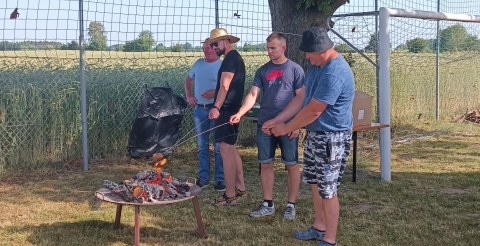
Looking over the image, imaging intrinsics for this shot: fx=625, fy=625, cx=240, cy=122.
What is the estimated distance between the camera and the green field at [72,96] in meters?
7.79

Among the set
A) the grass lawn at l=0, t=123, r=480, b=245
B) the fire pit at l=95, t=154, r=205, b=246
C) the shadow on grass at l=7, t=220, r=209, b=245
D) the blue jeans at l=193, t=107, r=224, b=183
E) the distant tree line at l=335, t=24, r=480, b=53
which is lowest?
the shadow on grass at l=7, t=220, r=209, b=245

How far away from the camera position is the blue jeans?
691cm

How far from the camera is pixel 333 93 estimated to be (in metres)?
4.37

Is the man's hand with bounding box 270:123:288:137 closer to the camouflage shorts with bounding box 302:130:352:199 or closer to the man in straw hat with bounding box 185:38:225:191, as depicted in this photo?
the camouflage shorts with bounding box 302:130:352:199

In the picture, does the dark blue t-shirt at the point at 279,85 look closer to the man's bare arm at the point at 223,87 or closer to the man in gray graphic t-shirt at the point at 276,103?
the man in gray graphic t-shirt at the point at 276,103

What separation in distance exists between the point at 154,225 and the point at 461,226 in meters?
2.70

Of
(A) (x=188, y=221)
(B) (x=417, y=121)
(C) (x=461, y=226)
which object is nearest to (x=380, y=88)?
(C) (x=461, y=226)

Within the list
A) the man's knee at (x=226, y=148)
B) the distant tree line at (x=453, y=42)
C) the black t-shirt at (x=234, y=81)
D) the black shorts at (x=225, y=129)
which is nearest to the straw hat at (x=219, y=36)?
the black t-shirt at (x=234, y=81)

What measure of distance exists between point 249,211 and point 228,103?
3.50 ft

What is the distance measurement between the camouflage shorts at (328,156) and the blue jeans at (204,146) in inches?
88.2

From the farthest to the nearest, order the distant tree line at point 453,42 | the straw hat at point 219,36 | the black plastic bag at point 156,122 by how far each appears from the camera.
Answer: the distant tree line at point 453,42, the black plastic bag at point 156,122, the straw hat at point 219,36

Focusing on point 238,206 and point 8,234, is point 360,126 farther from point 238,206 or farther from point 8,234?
point 8,234

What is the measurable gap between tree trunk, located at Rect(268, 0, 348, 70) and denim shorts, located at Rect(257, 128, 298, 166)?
10.5ft

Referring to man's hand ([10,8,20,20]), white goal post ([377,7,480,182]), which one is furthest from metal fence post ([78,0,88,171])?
white goal post ([377,7,480,182])
